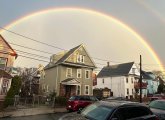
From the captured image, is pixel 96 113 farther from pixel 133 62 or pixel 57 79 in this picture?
pixel 133 62

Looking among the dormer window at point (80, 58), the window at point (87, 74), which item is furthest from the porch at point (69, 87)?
Result: the dormer window at point (80, 58)

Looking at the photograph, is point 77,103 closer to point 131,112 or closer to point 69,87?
point 131,112

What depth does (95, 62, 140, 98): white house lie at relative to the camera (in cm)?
5922

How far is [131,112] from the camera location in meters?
8.30

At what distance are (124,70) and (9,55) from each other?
36.5 meters

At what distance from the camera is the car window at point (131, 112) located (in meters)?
7.86

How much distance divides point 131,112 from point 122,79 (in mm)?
52370

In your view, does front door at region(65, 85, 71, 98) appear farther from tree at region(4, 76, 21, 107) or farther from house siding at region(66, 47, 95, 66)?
tree at region(4, 76, 21, 107)

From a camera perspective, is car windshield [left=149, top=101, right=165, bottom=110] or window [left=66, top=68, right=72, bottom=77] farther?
window [left=66, top=68, right=72, bottom=77]

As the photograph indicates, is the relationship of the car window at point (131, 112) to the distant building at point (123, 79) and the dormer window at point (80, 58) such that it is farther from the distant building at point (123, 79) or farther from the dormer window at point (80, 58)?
the distant building at point (123, 79)

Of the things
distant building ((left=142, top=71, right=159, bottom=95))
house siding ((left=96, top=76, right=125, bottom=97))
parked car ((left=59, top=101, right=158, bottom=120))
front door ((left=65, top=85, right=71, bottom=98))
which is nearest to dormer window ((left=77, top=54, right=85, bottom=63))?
front door ((left=65, top=85, right=71, bottom=98))

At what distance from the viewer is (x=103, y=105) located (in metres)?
8.37

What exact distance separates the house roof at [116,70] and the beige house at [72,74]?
61.5ft

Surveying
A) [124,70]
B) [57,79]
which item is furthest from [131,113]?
[124,70]
